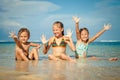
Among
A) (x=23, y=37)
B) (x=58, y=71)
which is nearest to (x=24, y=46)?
(x=23, y=37)

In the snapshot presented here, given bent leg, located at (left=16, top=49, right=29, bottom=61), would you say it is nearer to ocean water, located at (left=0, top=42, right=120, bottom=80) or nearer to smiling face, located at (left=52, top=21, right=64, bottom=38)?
ocean water, located at (left=0, top=42, right=120, bottom=80)

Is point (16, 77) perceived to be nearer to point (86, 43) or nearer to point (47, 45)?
point (47, 45)

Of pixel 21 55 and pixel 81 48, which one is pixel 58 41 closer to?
pixel 81 48

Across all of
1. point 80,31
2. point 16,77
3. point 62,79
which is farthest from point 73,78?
point 80,31

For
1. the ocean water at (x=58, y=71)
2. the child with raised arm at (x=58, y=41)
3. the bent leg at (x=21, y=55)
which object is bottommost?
the ocean water at (x=58, y=71)

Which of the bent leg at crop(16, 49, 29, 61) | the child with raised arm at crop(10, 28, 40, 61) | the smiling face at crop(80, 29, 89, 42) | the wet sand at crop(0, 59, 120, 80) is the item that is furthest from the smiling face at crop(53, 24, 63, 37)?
the wet sand at crop(0, 59, 120, 80)

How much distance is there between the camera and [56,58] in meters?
8.10

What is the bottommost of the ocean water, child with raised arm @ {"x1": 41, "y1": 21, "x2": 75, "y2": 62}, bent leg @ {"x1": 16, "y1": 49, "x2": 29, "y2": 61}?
the ocean water

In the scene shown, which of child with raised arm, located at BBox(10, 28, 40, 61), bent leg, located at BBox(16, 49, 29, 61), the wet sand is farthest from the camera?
child with raised arm, located at BBox(10, 28, 40, 61)

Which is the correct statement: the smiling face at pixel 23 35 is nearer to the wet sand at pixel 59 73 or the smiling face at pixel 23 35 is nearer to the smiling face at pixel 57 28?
the smiling face at pixel 57 28

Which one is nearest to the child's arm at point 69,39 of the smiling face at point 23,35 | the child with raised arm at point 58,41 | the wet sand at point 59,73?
the child with raised arm at point 58,41

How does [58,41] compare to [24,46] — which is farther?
[58,41]

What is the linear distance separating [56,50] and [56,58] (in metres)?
0.46

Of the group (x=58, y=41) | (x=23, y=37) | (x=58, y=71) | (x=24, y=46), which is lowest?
(x=58, y=71)
